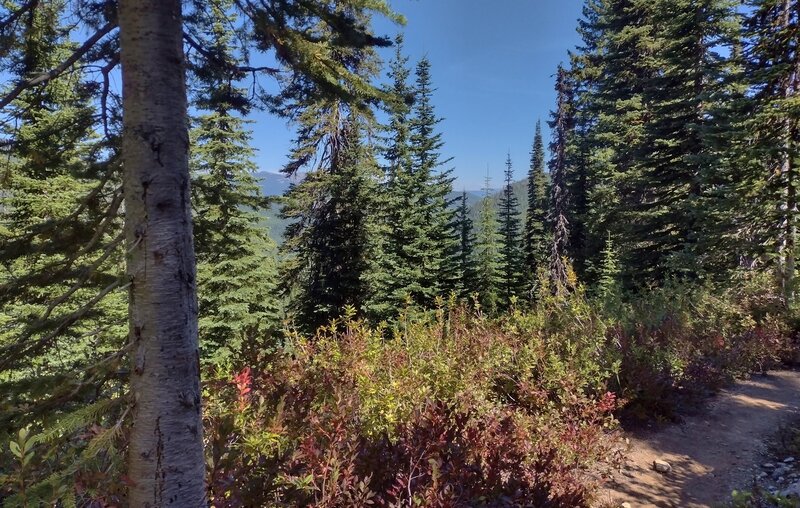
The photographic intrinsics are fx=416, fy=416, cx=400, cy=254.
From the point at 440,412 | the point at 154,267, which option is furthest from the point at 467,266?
the point at 154,267

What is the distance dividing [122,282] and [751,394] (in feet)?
27.4

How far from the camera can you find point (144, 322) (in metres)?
1.70

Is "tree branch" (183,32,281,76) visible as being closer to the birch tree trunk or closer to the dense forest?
the dense forest

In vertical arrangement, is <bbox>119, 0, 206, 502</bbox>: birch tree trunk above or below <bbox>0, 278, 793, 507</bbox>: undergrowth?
above

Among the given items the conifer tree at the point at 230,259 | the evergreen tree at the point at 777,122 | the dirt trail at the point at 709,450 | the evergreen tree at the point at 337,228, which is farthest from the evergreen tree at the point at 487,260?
the dirt trail at the point at 709,450

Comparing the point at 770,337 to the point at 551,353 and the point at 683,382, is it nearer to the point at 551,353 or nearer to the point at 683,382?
the point at 683,382

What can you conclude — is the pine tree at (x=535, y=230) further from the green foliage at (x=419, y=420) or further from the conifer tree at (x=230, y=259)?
the green foliage at (x=419, y=420)

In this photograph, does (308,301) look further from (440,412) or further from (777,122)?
(777,122)

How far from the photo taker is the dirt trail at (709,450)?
4.14 m

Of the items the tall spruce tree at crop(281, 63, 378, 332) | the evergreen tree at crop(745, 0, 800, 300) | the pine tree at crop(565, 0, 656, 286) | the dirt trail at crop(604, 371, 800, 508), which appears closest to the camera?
the dirt trail at crop(604, 371, 800, 508)

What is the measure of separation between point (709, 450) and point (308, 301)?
13.1m

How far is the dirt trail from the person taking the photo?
163 inches

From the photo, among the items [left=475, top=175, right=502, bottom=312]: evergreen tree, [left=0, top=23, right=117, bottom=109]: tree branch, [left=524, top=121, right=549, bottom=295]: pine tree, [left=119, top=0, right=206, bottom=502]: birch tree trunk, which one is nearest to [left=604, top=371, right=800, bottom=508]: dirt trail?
[left=119, top=0, right=206, bottom=502]: birch tree trunk

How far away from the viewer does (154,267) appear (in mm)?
1707
